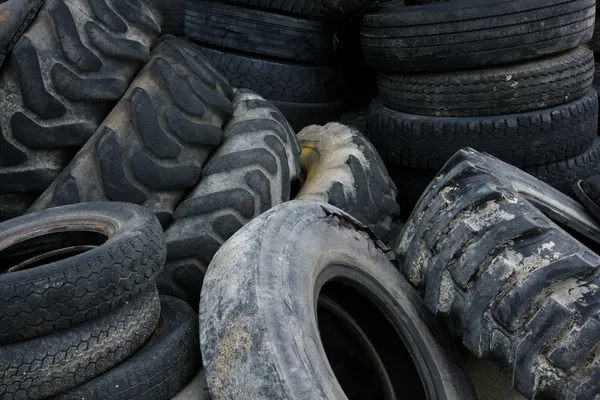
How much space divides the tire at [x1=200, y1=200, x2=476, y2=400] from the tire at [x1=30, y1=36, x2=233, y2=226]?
1.57ft

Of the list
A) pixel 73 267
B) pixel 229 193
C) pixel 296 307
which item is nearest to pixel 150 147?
pixel 229 193

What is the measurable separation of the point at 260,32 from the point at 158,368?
5.68ft

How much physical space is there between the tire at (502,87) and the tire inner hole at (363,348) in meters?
1.00

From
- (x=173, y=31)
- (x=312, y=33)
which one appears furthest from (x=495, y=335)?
(x=173, y=31)

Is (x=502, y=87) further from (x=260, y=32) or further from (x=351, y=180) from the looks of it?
(x=260, y=32)

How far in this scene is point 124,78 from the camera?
1.89 meters

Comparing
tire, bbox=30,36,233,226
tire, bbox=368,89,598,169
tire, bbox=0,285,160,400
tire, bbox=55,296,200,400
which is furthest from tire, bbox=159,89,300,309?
tire, bbox=368,89,598,169

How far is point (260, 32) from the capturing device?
2688 millimetres

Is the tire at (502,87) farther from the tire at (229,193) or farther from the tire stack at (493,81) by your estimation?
the tire at (229,193)

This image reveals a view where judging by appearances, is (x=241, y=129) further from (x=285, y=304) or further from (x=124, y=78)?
(x=285, y=304)

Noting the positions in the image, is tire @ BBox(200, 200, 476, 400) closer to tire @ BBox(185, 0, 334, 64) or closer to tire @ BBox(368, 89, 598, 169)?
tire @ BBox(368, 89, 598, 169)

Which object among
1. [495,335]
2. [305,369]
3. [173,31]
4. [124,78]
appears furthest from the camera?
[173,31]

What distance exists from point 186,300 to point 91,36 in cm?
82

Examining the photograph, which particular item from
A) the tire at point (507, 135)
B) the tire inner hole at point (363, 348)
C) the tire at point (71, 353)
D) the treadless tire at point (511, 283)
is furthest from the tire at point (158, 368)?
the tire at point (507, 135)
